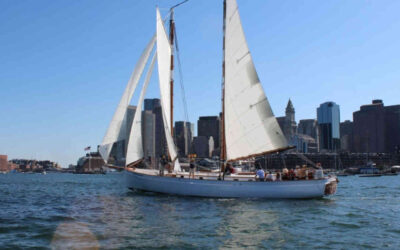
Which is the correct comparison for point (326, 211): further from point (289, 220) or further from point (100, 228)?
point (100, 228)

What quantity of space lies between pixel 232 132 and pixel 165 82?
8001 millimetres

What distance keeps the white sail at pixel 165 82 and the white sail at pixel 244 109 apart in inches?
206

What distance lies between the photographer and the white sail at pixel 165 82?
38.3 meters

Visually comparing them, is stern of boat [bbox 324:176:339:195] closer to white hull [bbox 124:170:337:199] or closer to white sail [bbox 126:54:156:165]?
white hull [bbox 124:170:337:199]

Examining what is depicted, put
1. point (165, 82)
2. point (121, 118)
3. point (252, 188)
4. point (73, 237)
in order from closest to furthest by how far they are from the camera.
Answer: point (73, 237), point (252, 188), point (121, 118), point (165, 82)

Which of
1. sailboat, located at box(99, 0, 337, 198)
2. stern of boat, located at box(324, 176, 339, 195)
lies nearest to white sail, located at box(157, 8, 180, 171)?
sailboat, located at box(99, 0, 337, 198)

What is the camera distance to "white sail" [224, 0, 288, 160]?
119 ft

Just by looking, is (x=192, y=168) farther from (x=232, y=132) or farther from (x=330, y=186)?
(x=330, y=186)

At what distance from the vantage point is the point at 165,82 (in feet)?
129

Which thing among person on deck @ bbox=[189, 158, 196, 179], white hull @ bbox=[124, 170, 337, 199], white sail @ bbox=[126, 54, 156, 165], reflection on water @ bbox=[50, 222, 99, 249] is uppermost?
white sail @ bbox=[126, 54, 156, 165]

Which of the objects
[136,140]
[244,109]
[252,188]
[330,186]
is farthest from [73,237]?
[330,186]

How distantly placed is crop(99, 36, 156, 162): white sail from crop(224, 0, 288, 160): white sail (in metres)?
8.08

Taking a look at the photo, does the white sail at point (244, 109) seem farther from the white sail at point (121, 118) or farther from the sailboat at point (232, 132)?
the white sail at point (121, 118)

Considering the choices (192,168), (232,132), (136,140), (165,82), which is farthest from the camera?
(165,82)
